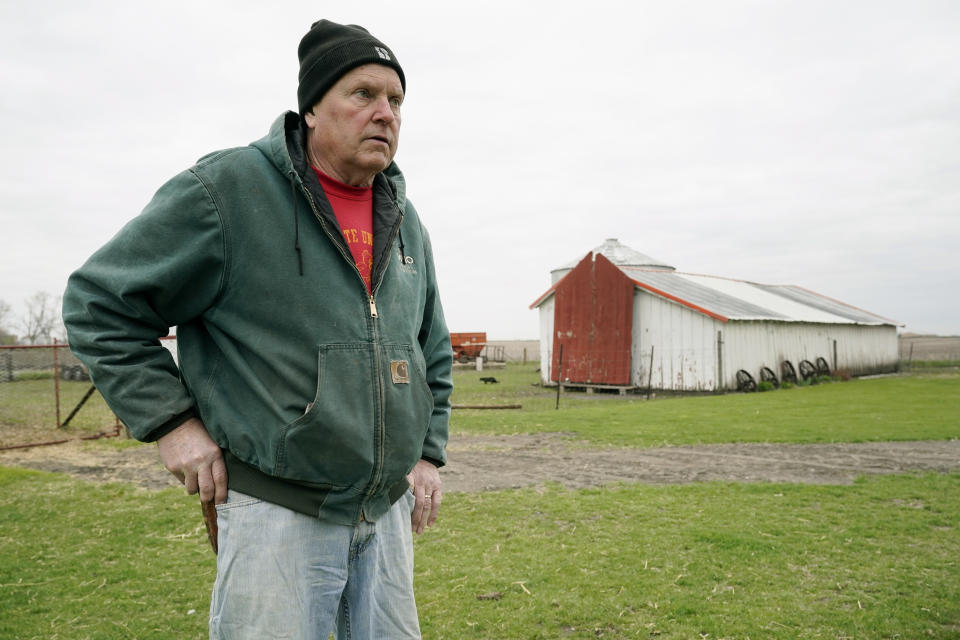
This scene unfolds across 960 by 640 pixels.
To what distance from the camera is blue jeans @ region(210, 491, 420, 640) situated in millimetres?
1875

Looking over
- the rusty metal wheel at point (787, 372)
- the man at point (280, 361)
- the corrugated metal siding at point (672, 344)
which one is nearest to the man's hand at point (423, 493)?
the man at point (280, 361)

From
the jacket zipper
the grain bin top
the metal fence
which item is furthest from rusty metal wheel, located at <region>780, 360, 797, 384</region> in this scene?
the jacket zipper

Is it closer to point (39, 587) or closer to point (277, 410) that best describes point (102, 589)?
point (39, 587)

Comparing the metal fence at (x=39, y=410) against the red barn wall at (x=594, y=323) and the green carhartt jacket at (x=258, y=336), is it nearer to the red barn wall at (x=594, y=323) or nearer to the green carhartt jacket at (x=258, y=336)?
the green carhartt jacket at (x=258, y=336)

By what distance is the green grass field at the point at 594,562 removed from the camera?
4.07 meters

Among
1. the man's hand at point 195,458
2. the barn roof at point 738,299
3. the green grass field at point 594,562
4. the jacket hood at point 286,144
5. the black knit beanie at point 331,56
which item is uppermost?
the barn roof at point 738,299

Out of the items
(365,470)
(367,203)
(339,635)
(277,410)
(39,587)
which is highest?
(367,203)

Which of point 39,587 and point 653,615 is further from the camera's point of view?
point 39,587

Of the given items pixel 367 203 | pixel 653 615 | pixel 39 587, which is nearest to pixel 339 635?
pixel 367 203

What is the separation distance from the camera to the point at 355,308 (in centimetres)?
204

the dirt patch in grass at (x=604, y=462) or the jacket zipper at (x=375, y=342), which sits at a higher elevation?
the jacket zipper at (x=375, y=342)

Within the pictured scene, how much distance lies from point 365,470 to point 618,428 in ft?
36.5

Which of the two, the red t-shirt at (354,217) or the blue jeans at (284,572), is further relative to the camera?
the red t-shirt at (354,217)

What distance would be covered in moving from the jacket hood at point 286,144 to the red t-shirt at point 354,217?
8 cm
